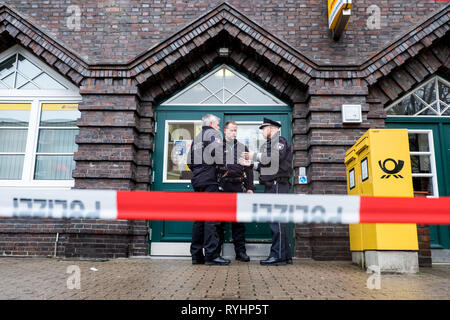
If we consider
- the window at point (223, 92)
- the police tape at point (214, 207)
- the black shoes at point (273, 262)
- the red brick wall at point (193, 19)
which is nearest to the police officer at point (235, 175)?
the black shoes at point (273, 262)

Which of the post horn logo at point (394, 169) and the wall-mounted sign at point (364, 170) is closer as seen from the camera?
the post horn logo at point (394, 169)

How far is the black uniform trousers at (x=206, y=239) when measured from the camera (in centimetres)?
519

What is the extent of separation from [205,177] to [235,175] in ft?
1.67

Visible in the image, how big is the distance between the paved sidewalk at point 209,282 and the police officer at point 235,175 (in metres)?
0.80

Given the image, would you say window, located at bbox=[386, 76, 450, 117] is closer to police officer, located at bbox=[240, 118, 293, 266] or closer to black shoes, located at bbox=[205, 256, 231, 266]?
police officer, located at bbox=[240, 118, 293, 266]

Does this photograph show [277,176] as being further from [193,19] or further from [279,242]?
[193,19]

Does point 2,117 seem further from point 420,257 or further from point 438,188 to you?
point 438,188

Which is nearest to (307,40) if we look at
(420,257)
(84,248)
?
(420,257)

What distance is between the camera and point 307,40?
22.3 ft

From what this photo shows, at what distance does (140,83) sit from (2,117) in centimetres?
287

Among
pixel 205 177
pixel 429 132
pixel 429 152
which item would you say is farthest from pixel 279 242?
pixel 429 132

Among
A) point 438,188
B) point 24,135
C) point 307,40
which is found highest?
point 307,40

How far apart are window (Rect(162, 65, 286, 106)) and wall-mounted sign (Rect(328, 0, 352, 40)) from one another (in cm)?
159

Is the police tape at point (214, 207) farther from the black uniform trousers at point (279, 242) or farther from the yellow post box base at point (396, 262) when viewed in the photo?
the black uniform trousers at point (279, 242)
